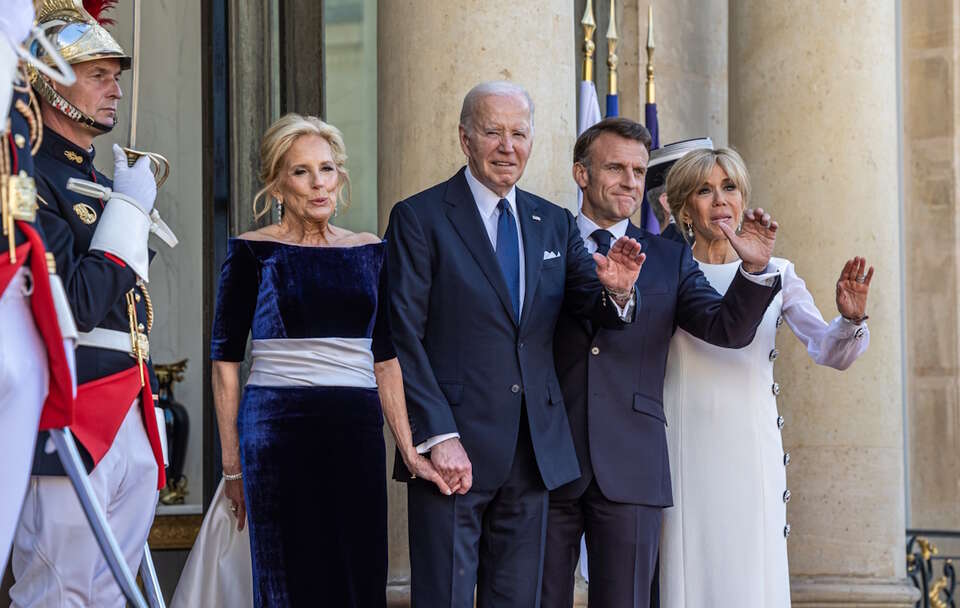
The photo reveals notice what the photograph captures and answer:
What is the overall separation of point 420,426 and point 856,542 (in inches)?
129

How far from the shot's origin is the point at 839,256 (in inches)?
303

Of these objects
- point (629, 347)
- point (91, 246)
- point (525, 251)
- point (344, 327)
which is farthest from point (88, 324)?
point (629, 347)

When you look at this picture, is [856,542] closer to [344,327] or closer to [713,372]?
[713,372]

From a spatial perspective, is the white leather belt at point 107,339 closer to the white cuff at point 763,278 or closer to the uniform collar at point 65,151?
the uniform collar at point 65,151

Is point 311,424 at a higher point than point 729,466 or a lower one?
higher

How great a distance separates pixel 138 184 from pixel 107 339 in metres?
0.44

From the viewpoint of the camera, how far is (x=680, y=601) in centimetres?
564

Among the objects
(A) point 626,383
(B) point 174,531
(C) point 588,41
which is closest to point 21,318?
(A) point 626,383

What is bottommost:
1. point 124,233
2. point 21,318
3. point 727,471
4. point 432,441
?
point 727,471

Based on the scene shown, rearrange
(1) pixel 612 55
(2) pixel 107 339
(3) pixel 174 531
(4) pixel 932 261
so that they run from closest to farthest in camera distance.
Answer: (2) pixel 107 339, (3) pixel 174 531, (1) pixel 612 55, (4) pixel 932 261

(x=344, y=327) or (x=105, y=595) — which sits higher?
(x=344, y=327)

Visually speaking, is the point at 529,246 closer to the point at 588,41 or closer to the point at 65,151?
the point at 65,151

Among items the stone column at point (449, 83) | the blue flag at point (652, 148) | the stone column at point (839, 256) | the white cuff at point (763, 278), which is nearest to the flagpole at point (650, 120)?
the blue flag at point (652, 148)

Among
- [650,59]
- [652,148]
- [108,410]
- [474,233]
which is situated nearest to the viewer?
[108,410]
